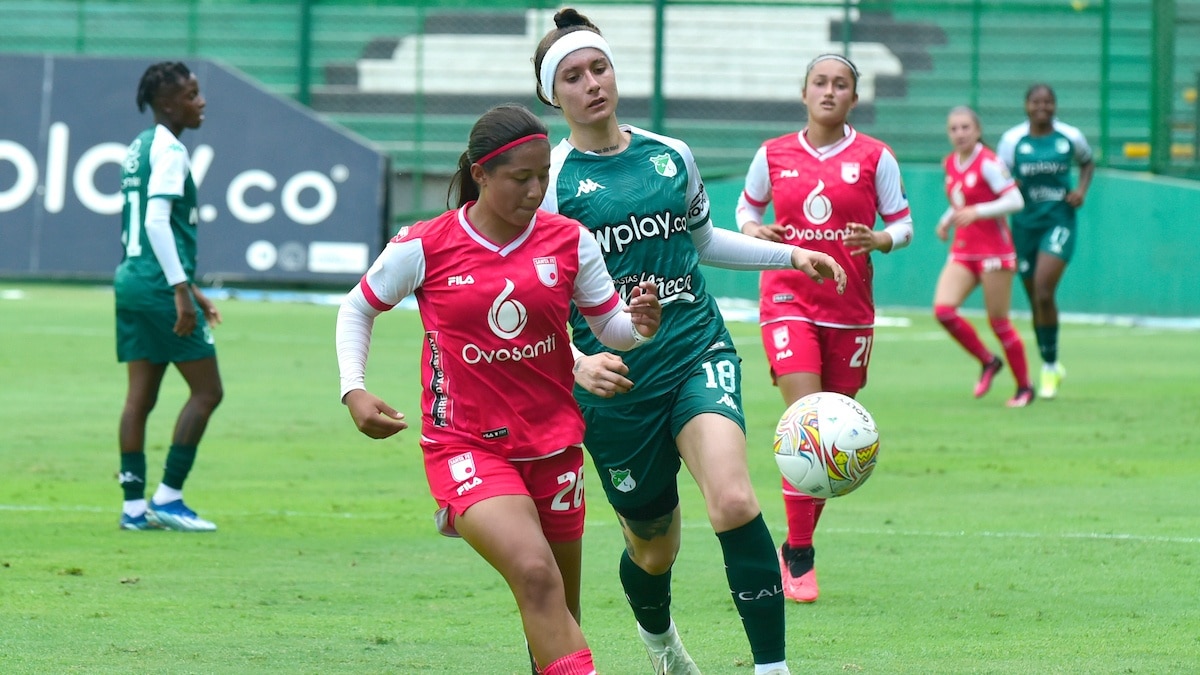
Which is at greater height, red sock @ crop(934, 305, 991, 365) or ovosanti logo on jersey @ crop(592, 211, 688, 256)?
ovosanti logo on jersey @ crop(592, 211, 688, 256)

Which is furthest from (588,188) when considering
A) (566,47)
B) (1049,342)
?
(1049,342)

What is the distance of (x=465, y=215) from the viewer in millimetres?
5516

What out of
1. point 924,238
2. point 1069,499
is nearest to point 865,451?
point 1069,499

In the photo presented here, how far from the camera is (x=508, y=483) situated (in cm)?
530

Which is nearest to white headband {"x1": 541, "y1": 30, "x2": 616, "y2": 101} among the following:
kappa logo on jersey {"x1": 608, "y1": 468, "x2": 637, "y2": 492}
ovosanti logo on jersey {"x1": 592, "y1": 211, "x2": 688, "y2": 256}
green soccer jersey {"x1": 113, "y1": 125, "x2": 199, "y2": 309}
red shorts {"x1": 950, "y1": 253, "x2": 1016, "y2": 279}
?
ovosanti logo on jersey {"x1": 592, "y1": 211, "x2": 688, "y2": 256}

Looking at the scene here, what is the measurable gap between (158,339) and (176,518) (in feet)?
3.08

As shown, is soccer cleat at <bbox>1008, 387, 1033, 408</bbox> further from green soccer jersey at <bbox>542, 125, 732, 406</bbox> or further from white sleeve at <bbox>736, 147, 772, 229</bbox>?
green soccer jersey at <bbox>542, 125, 732, 406</bbox>

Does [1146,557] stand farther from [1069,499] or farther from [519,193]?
[519,193]

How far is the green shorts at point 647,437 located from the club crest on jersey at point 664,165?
662mm

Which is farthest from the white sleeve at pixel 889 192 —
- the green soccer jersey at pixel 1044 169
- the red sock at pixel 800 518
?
the green soccer jersey at pixel 1044 169

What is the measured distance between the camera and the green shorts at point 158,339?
30.8 feet

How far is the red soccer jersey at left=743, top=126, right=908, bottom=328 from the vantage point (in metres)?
8.10

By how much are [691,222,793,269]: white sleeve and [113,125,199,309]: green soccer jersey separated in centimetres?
374

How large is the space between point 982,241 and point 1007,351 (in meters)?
1.18
